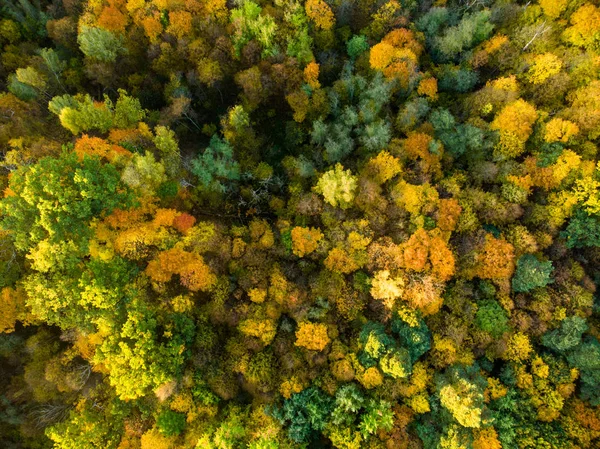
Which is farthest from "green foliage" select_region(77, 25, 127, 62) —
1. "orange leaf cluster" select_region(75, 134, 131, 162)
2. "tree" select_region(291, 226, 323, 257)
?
"tree" select_region(291, 226, 323, 257)

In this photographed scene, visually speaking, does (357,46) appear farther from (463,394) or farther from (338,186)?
(463,394)

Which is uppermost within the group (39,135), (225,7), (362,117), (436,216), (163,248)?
(225,7)

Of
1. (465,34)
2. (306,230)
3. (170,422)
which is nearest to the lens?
(170,422)

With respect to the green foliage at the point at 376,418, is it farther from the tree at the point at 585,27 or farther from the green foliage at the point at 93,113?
the tree at the point at 585,27

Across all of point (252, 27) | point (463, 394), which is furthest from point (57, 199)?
point (463, 394)

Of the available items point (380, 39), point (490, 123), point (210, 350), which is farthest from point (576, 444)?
point (380, 39)

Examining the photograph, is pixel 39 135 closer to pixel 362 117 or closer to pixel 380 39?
pixel 362 117
